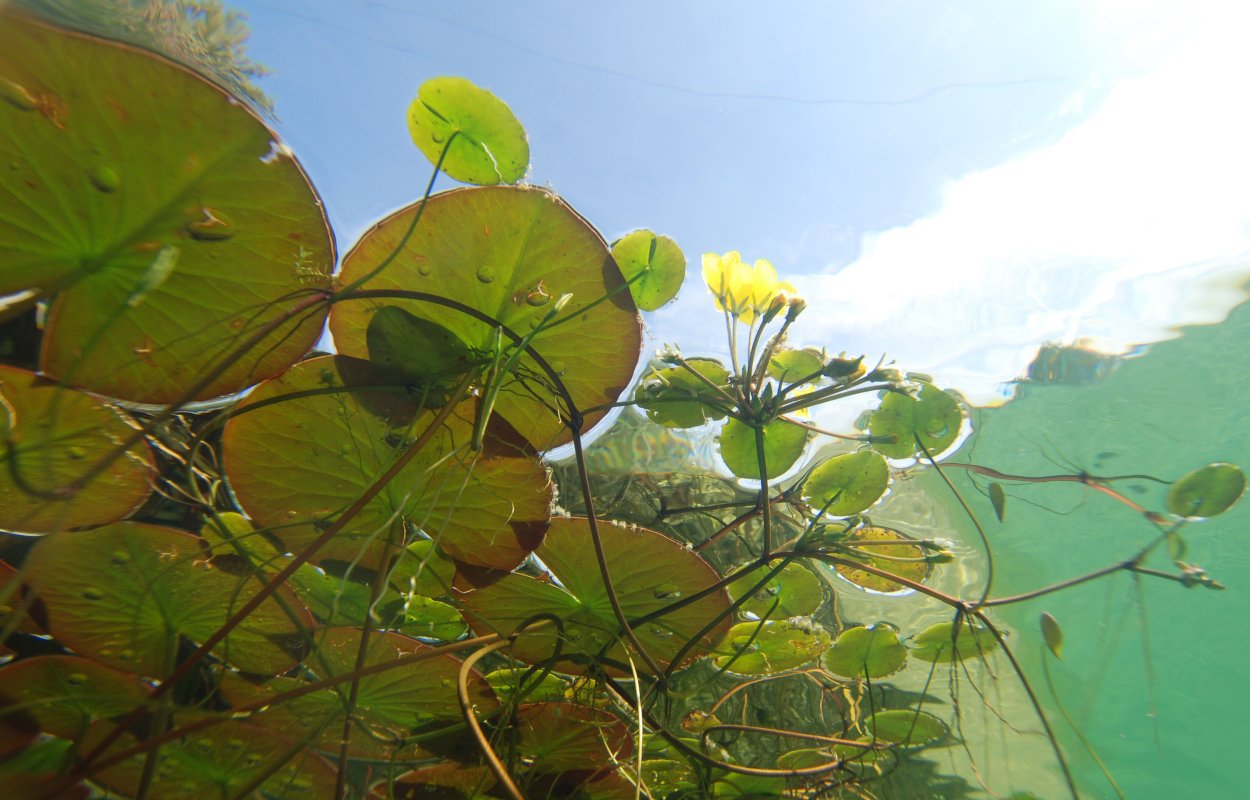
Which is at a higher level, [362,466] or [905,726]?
[362,466]

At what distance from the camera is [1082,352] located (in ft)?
7.56

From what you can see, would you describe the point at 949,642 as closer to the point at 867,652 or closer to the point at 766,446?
the point at 867,652

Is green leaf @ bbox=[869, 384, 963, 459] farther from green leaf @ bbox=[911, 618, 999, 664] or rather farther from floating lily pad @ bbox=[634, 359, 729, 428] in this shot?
green leaf @ bbox=[911, 618, 999, 664]

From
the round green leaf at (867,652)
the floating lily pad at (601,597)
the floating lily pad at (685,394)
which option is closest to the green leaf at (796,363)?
the floating lily pad at (685,394)

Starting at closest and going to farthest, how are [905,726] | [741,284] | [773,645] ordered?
1. [741,284]
2. [773,645]
3. [905,726]

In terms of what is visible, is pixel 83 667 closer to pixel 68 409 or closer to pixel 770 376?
pixel 68 409

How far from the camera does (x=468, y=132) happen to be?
80cm

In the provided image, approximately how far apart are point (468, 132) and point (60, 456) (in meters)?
0.90

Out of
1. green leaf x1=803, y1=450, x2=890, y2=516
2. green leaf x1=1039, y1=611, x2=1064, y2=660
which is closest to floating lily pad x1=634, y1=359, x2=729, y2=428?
green leaf x1=803, y1=450, x2=890, y2=516

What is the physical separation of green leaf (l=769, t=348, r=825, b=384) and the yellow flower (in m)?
0.16

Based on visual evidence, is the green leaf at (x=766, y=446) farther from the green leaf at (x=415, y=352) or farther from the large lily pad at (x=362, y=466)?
the green leaf at (x=415, y=352)

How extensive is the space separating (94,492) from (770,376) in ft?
4.41

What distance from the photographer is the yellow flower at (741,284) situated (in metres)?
1.09

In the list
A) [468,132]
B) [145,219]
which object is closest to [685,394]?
[468,132]
